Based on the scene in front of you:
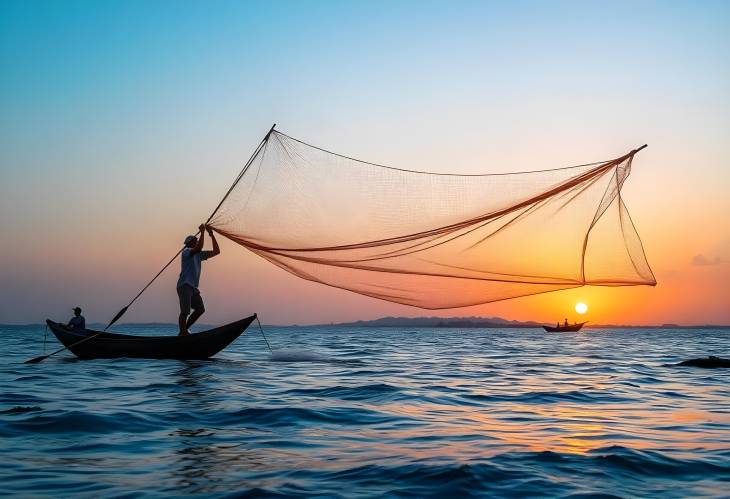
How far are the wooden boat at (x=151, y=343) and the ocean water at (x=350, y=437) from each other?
1813 mm

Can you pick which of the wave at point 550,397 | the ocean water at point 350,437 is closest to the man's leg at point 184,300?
the ocean water at point 350,437

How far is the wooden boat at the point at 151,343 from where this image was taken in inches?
658

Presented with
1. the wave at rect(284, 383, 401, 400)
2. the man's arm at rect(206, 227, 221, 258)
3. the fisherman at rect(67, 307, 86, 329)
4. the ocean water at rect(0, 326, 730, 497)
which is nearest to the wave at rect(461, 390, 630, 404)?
the ocean water at rect(0, 326, 730, 497)

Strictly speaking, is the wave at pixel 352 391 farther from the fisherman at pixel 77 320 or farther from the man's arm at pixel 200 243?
the fisherman at pixel 77 320

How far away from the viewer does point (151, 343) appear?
16938 mm

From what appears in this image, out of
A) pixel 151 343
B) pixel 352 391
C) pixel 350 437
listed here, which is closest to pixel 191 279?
pixel 151 343

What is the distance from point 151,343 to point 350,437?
9.98m

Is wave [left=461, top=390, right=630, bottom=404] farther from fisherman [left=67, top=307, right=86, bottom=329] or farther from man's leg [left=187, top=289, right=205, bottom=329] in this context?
fisherman [left=67, top=307, right=86, bottom=329]

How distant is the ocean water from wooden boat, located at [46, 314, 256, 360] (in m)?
1.81

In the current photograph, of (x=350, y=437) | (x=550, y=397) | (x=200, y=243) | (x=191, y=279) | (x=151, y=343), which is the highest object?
(x=200, y=243)

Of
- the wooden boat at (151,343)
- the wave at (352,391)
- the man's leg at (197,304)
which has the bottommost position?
the wave at (352,391)

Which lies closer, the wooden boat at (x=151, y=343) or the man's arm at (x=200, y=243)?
the man's arm at (x=200, y=243)

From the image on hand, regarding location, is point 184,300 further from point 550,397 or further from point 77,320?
point 550,397

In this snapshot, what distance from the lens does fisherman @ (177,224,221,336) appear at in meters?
15.8
